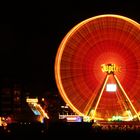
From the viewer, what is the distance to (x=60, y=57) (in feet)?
88.2

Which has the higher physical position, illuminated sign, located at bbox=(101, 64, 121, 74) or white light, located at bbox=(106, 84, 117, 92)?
illuminated sign, located at bbox=(101, 64, 121, 74)

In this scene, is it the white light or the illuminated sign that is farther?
the white light

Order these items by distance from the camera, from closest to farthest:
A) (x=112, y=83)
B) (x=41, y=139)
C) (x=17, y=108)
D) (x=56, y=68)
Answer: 1. (x=41, y=139)
2. (x=56, y=68)
3. (x=112, y=83)
4. (x=17, y=108)

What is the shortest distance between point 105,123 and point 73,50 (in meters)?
4.31

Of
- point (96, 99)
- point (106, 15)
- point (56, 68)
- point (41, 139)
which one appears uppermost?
point (106, 15)

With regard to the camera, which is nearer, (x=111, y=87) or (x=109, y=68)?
(x=109, y=68)

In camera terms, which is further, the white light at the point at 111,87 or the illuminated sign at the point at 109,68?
the white light at the point at 111,87

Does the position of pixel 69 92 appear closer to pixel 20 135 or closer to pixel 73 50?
pixel 73 50

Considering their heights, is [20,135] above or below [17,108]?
below

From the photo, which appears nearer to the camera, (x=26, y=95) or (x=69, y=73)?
(x=69, y=73)

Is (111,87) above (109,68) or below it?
below

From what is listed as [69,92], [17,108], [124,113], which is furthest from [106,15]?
[17,108]

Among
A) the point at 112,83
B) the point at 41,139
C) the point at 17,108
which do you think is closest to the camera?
the point at 41,139

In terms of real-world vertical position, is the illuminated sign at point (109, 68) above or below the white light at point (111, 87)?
above
